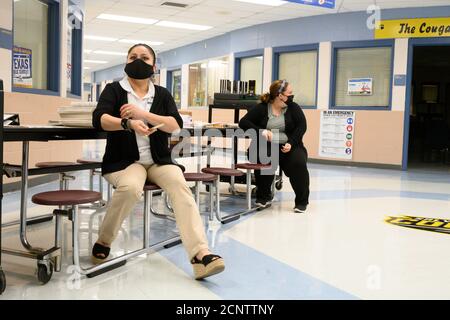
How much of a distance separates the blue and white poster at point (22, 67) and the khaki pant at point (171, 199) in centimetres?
326

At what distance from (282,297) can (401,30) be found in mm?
7665

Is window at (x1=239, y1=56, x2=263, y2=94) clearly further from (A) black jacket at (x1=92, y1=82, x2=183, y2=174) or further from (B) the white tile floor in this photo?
(A) black jacket at (x1=92, y1=82, x2=183, y2=174)

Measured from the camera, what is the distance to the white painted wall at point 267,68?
1032cm

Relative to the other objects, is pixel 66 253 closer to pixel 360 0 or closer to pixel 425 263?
pixel 425 263

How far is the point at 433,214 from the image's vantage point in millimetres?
4484

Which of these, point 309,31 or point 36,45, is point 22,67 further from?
point 309,31

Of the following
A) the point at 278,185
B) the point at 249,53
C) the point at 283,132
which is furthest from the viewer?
the point at 249,53

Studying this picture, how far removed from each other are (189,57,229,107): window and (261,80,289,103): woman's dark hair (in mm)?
7671

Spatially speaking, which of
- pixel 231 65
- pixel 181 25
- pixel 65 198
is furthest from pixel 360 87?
pixel 65 198

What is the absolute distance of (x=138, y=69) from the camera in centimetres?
269

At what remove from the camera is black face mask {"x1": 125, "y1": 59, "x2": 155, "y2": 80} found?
2.69 metres

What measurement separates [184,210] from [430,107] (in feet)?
47.4

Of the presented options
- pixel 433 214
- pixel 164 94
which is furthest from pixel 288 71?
pixel 164 94

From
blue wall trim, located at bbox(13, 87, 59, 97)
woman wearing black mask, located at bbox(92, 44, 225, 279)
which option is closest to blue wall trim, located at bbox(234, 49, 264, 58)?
blue wall trim, located at bbox(13, 87, 59, 97)
